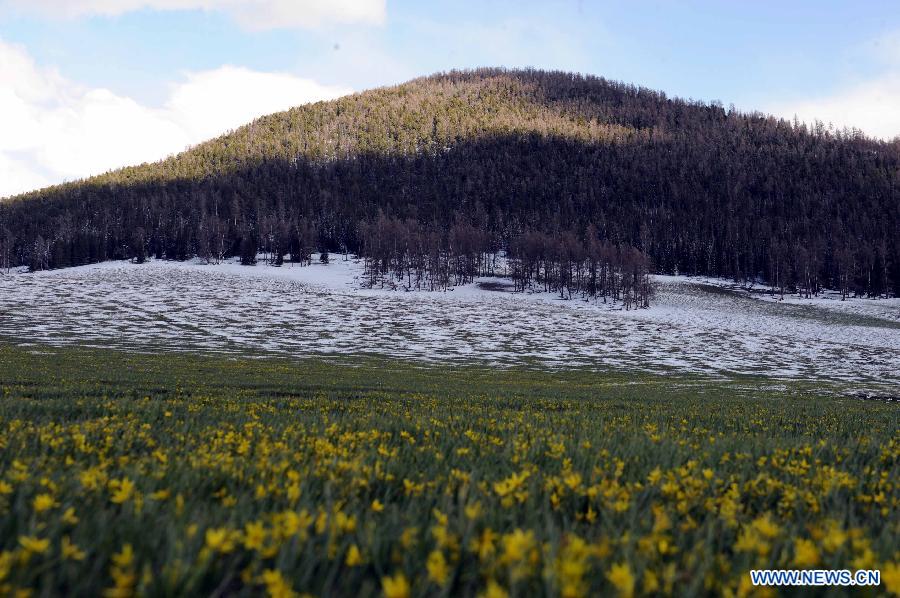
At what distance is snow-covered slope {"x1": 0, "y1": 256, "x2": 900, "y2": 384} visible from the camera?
5000 centimetres

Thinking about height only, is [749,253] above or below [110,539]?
A: above

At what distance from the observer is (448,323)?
72.4 meters

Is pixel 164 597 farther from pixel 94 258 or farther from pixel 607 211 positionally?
pixel 607 211

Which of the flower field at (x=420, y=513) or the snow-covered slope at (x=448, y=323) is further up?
the flower field at (x=420, y=513)

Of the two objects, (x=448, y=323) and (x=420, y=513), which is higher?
(x=420, y=513)

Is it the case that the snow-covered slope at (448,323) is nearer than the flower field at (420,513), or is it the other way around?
the flower field at (420,513)

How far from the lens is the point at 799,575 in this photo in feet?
7.80

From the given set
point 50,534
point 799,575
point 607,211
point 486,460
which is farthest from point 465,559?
point 607,211

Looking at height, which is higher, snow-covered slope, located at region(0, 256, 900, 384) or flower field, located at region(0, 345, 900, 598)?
flower field, located at region(0, 345, 900, 598)

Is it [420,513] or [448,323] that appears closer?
[420,513]

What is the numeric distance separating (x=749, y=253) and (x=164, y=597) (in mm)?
159031

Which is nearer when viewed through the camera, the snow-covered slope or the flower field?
the flower field

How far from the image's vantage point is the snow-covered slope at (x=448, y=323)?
50.0m

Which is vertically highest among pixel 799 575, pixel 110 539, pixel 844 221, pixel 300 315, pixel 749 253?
pixel 844 221
